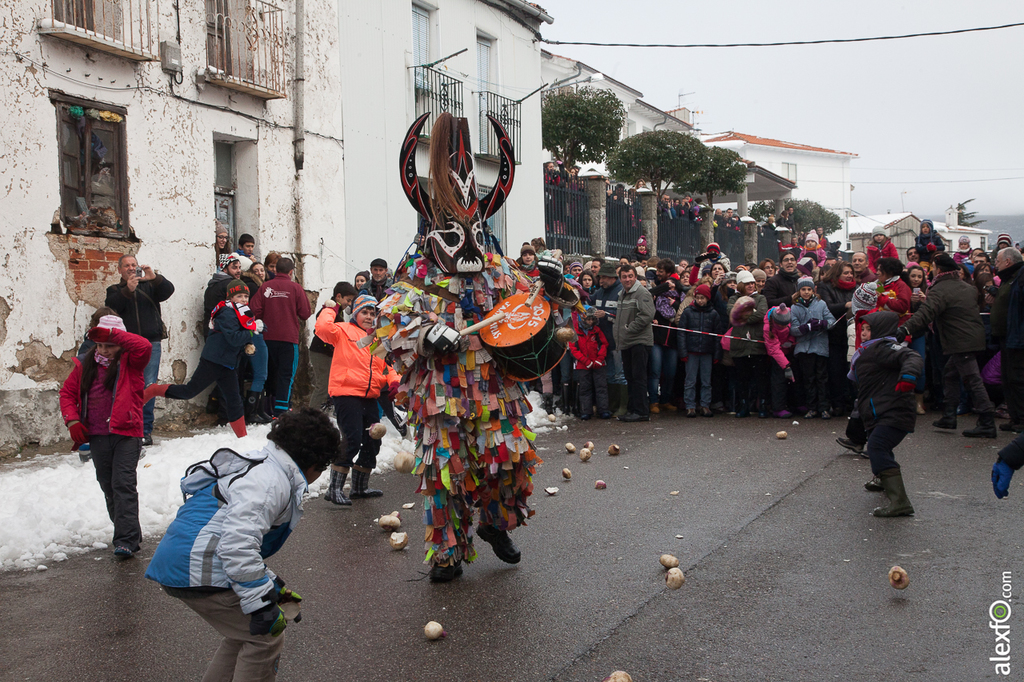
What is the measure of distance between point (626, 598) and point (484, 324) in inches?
68.5

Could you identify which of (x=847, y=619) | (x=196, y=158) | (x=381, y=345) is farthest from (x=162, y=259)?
(x=847, y=619)

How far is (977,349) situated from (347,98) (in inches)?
381

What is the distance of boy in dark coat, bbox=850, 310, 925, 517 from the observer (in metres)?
6.57

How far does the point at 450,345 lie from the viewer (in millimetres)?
5113

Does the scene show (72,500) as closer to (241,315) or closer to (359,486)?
(359,486)

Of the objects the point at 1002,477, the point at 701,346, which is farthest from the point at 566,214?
the point at 1002,477

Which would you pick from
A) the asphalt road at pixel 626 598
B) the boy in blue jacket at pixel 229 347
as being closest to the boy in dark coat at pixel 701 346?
the asphalt road at pixel 626 598

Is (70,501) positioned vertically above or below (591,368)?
below

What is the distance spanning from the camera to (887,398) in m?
6.82

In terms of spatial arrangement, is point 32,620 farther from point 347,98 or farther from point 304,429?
point 347,98

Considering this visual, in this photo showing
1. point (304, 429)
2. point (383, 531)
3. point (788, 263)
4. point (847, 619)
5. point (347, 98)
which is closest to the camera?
point (304, 429)

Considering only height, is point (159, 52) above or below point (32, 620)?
above

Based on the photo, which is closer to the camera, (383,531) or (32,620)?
(32,620)

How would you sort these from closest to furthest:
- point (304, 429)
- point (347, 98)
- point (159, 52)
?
point (304, 429) < point (159, 52) < point (347, 98)
